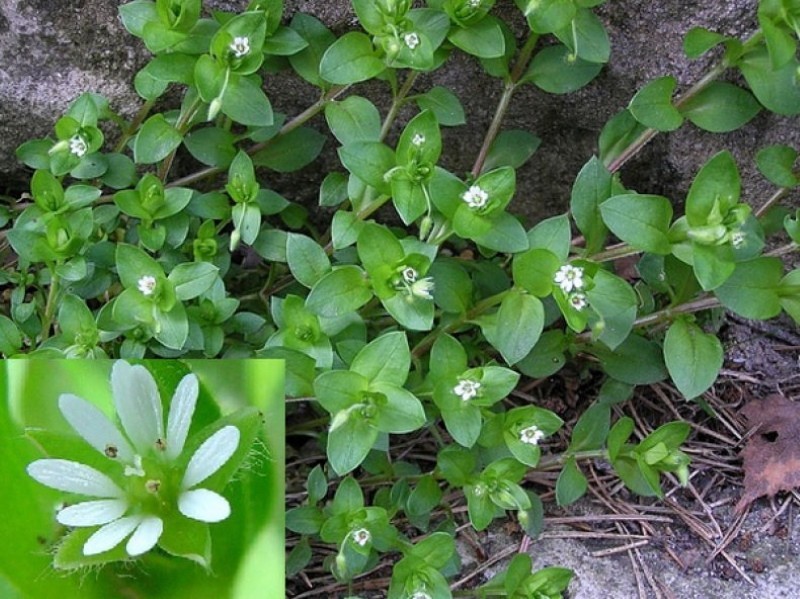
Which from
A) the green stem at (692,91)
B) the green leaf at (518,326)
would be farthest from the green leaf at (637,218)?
the green stem at (692,91)

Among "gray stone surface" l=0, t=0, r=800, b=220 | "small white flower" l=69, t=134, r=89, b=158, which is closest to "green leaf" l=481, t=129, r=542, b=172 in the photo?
"gray stone surface" l=0, t=0, r=800, b=220

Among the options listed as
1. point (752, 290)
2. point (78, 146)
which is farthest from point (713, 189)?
point (78, 146)

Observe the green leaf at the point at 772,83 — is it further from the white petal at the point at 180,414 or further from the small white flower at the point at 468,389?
the white petal at the point at 180,414

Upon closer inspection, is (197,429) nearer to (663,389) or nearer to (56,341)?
(56,341)

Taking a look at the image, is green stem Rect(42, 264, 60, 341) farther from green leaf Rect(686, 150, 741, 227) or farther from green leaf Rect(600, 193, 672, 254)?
green leaf Rect(686, 150, 741, 227)

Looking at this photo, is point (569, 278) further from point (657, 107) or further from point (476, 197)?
point (657, 107)
